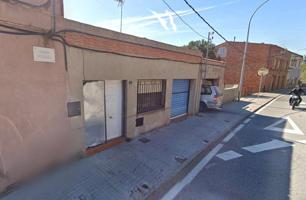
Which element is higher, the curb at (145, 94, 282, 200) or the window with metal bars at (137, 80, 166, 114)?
the window with metal bars at (137, 80, 166, 114)

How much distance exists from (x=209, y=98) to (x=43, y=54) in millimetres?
9217

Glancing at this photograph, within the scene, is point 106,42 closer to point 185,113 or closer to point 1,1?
point 1,1

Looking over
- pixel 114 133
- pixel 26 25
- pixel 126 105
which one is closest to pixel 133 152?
pixel 114 133

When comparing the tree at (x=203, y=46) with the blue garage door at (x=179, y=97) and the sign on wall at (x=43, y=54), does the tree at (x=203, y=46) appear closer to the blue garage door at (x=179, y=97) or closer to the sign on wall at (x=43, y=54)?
the blue garage door at (x=179, y=97)

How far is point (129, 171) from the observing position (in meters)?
4.21

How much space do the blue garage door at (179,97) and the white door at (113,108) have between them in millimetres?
3328

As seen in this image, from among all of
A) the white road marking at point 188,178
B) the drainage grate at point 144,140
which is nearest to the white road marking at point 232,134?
the white road marking at point 188,178

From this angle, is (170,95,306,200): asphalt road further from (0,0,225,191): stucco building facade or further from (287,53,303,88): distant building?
(287,53,303,88): distant building

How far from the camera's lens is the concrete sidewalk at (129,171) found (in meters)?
3.41

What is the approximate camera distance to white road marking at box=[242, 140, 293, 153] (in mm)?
5949

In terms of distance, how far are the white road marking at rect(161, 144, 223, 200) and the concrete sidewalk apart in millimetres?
130

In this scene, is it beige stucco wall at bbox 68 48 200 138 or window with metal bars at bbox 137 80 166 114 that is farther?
window with metal bars at bbox 137 80 166 114

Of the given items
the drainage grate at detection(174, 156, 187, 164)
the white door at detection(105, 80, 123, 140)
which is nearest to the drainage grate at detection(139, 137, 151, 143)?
the white door at detection(105, 80, 123, 140)

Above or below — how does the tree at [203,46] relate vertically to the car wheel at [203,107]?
above
